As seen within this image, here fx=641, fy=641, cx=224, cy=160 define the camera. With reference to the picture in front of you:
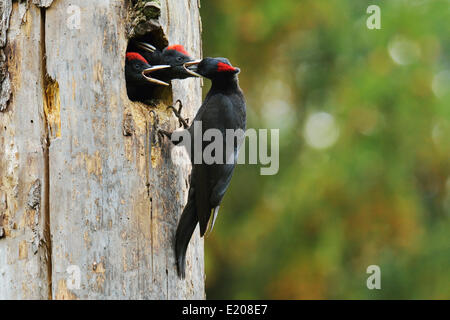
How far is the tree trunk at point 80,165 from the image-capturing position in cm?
328

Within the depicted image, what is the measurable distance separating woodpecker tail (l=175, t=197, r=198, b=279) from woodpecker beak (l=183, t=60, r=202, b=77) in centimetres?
90

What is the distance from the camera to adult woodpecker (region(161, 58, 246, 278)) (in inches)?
141

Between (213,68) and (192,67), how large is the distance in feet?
0.52

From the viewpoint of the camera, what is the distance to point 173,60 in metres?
3.94

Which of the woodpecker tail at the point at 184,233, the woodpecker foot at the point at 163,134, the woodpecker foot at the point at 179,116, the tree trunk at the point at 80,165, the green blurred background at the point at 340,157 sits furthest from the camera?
the green blurred background at the point at 340,157

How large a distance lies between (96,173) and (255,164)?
15.5ft

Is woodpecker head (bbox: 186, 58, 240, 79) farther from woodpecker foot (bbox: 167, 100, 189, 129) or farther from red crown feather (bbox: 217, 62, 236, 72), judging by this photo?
woodpecker foot (bbox: 167, 100, 189, 129)

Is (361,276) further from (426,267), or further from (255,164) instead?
(255,164)

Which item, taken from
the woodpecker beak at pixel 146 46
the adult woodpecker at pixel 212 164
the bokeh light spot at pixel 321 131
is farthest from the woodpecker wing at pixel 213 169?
the bokeh light spot at pixel 321 131

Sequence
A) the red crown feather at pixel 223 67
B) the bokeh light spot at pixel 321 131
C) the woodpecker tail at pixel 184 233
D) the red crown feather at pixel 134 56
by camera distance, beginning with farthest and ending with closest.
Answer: the bokeh light spot at pixel 321 131 < the red crown feather at pixel 223 67 < the red crown feather at pixel 134 56 < the woodpecker tail at pixel 184 233

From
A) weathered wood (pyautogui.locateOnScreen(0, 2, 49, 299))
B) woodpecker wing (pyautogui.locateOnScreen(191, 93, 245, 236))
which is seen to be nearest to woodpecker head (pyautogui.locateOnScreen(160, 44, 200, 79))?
woodpecker wing (pyautogui.locateOnScreen(191, 93, 245, 236))

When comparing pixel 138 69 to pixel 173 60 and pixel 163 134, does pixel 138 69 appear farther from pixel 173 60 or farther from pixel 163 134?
pixel 163 134

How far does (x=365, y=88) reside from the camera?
22.0 ft

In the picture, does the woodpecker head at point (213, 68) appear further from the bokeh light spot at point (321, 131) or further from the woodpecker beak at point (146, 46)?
the bokeh light spot at point (321, 131)
